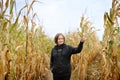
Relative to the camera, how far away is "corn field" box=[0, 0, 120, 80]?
5192 mm

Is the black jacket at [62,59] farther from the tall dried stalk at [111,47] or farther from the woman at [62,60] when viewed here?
the tall dried stalk at [111,47]

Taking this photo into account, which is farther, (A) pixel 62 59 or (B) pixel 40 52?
(B) pixel 40 52

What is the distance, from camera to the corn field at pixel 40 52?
519 cm

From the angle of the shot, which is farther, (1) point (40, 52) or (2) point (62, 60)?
(1) point (40, 52)

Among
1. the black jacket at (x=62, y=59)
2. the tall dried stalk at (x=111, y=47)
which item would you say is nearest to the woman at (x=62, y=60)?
the black jacket at (x=62, y=59)

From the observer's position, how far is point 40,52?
7648 millimetres

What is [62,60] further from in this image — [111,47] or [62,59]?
[111,47]

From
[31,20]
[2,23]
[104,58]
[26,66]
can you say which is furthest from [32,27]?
[2,23]

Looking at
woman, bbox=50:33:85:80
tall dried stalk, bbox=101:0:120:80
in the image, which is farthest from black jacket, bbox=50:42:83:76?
tall dried stalk, bbox=101:0:120:80

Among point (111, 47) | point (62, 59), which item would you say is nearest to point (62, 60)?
point (62, 59)

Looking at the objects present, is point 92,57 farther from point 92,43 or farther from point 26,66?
point 26,66

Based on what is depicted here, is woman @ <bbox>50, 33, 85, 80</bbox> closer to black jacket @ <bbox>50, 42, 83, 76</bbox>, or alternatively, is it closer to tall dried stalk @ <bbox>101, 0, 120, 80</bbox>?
black jacket @ <bbox>50, 42, 83, 76</bbox>

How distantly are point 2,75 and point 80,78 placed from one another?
2688mm

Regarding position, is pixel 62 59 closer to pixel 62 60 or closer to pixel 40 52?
pixel 62 60
